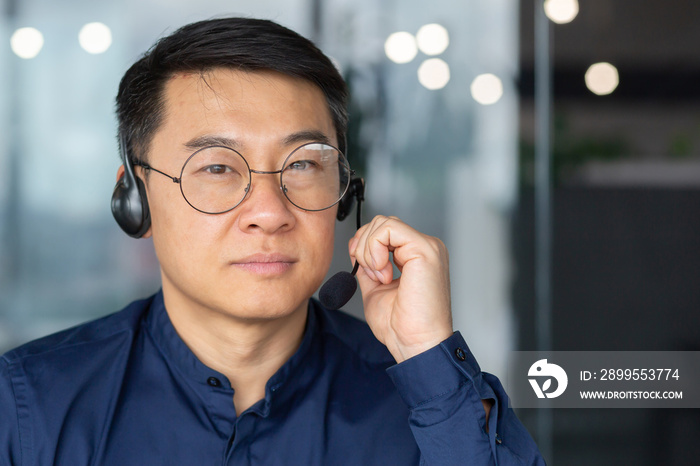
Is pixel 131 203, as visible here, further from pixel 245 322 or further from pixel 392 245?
pixel 392 245

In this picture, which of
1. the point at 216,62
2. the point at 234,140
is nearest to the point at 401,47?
the point at 216,62

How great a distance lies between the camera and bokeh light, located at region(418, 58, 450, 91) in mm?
3252

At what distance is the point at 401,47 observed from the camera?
3.25 metres

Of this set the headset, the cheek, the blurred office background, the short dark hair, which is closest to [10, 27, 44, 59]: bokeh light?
the blurred office background

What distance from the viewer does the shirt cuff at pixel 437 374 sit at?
138 cm

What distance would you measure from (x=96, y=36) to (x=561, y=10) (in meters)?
2.13

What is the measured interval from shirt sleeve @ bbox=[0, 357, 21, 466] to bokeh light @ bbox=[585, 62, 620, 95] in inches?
108

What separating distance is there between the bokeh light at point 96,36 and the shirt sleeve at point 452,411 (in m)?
2.33

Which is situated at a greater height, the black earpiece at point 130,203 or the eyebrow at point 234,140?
the eyebrow at point 234,140

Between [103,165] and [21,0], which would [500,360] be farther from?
[21,0]

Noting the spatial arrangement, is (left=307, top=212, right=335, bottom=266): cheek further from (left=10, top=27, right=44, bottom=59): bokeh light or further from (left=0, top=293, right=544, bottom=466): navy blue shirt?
(left=10, top=27, right=44, bottom=59): bokeh light

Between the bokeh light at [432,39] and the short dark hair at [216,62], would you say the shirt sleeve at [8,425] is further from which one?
the bokeh light at [432,39]

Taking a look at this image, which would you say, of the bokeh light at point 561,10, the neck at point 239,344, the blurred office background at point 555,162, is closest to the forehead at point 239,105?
the neck at point 239,344

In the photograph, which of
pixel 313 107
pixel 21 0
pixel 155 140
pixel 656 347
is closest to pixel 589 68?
pixel 656 347
